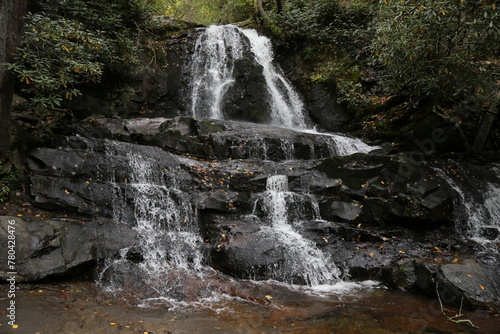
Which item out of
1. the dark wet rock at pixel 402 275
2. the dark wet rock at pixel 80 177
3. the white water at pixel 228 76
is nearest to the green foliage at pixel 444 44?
the dark wet rock at pixel 402 275

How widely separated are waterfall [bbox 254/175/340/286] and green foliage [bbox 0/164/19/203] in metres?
4.86

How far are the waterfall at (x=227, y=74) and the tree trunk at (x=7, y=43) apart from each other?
25.4 feet

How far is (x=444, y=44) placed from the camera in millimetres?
7457

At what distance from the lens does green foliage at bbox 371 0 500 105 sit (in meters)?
5.73

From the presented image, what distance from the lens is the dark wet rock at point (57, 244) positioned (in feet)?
15.9

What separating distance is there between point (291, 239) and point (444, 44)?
18.7 ft

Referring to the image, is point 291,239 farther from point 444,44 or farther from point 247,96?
point 247,96

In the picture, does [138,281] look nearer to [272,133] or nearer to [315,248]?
[315,248]

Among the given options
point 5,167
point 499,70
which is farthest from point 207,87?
point 499,70

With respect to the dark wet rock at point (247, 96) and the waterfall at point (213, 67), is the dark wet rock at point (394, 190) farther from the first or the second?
the waterfall at point (213, 67)

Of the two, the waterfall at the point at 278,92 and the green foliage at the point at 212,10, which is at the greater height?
the green foliage at the point at 212,10

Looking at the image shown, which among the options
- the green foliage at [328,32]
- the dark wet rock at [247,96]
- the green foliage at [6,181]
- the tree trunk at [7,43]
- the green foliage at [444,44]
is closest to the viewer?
the tree trunk at [7,43]

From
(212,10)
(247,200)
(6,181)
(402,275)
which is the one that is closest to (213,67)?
(247,200)

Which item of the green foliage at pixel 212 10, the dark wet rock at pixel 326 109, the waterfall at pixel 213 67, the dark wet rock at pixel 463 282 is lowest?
the dark wet rock at pixel 463 282
